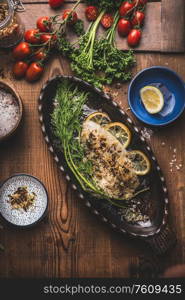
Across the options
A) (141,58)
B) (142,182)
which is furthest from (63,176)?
(141,58)

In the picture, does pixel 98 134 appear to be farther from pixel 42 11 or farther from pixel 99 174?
pixel 42 11

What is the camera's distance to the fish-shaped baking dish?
2920mm

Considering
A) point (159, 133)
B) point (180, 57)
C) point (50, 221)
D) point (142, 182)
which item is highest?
point (180, 57)

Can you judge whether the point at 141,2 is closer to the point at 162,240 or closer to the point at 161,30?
the point at 161,30

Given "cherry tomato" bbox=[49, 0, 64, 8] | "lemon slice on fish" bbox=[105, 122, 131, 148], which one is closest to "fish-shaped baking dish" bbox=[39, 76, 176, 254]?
"lemon slice on fish" bbox=[105, 122, 131, 148]

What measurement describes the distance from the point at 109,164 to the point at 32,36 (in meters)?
0.81

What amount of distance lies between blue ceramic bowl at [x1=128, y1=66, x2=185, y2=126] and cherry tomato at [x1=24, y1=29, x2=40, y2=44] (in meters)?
0.57

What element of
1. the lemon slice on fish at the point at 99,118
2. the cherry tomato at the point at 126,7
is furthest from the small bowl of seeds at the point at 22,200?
the cherry tomato at the point at 126,7

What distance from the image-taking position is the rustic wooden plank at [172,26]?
3.04m

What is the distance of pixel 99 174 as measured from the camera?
2945mm

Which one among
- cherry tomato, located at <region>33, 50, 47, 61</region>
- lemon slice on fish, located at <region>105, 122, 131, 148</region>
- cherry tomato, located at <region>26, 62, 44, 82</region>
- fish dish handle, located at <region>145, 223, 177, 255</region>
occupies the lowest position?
fish dish handle, located at <region>145, 223, 177, 255</region>

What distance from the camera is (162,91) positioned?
303 centimetres

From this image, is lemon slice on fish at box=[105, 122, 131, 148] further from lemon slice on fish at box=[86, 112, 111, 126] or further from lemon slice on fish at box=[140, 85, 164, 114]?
lemon slice on fish at box=[140, 85, 164, 114]

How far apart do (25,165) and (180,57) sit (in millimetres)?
1035
